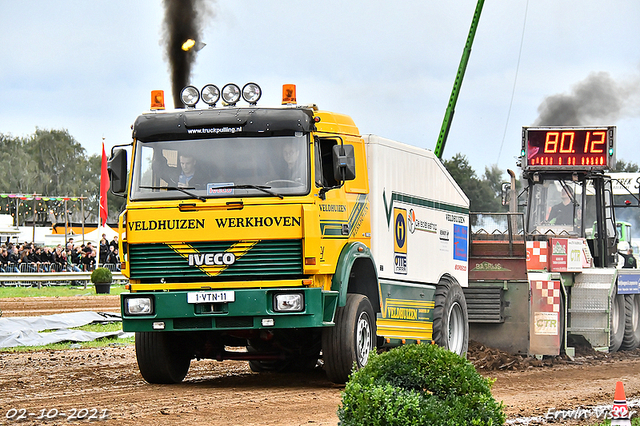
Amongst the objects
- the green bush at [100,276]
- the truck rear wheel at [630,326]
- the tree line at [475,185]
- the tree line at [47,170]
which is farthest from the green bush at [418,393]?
the tree line at [47,170]

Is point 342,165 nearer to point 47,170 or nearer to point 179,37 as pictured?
point 179,37

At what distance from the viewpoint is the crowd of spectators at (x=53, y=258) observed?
122ft

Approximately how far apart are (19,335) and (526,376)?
8.87 m

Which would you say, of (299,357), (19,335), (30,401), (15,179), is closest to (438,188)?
(299,357)

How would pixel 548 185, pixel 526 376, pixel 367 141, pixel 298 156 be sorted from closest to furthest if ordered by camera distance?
pixel 298 156 → pixel 367 141 → pixel 526 376 → pixel 548 185

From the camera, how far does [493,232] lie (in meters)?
15.9

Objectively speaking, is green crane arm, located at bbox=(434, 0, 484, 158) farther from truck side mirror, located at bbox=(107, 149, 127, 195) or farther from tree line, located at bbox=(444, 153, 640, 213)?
tree line, located at bbox=(444, 153, 640, 213)

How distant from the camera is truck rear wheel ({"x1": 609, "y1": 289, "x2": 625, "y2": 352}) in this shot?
1779 cm

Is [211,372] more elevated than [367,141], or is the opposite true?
[367,141]

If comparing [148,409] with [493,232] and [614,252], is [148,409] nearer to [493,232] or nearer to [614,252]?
[493,232]

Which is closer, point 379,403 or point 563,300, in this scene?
point 379,403

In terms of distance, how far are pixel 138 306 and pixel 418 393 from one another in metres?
5.35

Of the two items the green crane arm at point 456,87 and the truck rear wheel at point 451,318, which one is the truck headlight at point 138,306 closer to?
the truck rear wheel at point 451,318

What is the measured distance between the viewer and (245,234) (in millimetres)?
10266
